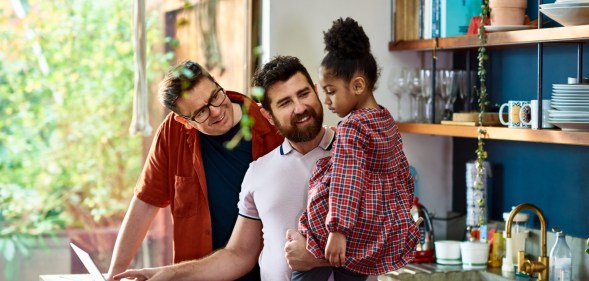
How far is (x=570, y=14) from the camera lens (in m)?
2.90

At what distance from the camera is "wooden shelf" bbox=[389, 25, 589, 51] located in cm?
293

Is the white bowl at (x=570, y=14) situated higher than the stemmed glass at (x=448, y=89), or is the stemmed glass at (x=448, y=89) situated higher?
the white bowl at (x=570, y=14)

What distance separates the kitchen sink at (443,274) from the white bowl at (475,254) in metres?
0.04

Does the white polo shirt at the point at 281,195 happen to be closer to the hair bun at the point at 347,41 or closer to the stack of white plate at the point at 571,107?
the hair bun at the point at 347,41

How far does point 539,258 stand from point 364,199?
1185 mm

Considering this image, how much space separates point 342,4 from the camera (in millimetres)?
3793

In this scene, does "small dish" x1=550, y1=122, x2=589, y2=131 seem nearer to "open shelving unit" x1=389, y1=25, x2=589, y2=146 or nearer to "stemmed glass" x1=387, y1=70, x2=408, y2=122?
"open shelving unit" x1=389, y1=25, x2=589, y2=146

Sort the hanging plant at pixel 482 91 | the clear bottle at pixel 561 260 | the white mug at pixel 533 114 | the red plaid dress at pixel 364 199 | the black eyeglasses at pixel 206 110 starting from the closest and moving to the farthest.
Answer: the red plaid dress at pixel 364 199, the black eyeglasses at pixel 206 110, the white mug at pixel 533 114, the clear bottle at pixel 561 260, the hanging plant at pixel 482 91

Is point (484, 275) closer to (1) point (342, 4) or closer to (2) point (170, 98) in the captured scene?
(1) point (342, 4)

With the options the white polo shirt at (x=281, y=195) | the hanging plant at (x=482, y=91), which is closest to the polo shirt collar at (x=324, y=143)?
the white polo shirt at (x=281, y=195)

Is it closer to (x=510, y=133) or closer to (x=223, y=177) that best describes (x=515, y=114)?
(x=510, y=133)

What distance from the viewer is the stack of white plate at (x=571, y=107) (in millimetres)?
2875

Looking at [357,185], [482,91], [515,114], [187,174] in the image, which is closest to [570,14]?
[515,114]

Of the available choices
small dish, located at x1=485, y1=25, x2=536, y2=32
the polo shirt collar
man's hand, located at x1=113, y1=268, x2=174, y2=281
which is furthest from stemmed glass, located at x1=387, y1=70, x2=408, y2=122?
man's hand, located at x1=113, y1=268, x2=174, y2=281
